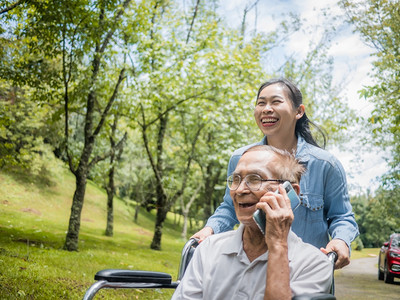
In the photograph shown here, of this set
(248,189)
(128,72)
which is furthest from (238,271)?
(128,72)

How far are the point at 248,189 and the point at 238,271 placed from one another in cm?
39

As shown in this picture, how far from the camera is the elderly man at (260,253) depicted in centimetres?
180

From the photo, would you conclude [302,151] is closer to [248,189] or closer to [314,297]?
[248,189]

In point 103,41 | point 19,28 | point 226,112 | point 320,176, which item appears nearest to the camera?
point 320,176

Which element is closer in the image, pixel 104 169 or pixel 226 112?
pixel 226 112

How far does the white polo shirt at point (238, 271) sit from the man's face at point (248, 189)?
0.15 metres

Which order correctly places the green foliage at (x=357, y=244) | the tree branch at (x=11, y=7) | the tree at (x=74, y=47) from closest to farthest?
the tree branch at (x=11, y=7), the tree at (x=74, y=47), the green foliage at (x=357, y=244)

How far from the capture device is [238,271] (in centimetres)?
203

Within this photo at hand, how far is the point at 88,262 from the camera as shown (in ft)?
30.3

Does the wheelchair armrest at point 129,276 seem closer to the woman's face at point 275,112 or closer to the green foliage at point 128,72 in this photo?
the woman's face at point 275,112

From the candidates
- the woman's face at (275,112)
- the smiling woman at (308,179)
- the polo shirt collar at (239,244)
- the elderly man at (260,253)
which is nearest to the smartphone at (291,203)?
the elderly man at (260,253)

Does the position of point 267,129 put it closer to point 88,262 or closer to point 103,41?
point 88,262

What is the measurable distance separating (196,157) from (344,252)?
15.7 m

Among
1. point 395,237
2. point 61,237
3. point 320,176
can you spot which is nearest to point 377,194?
point 395,237
